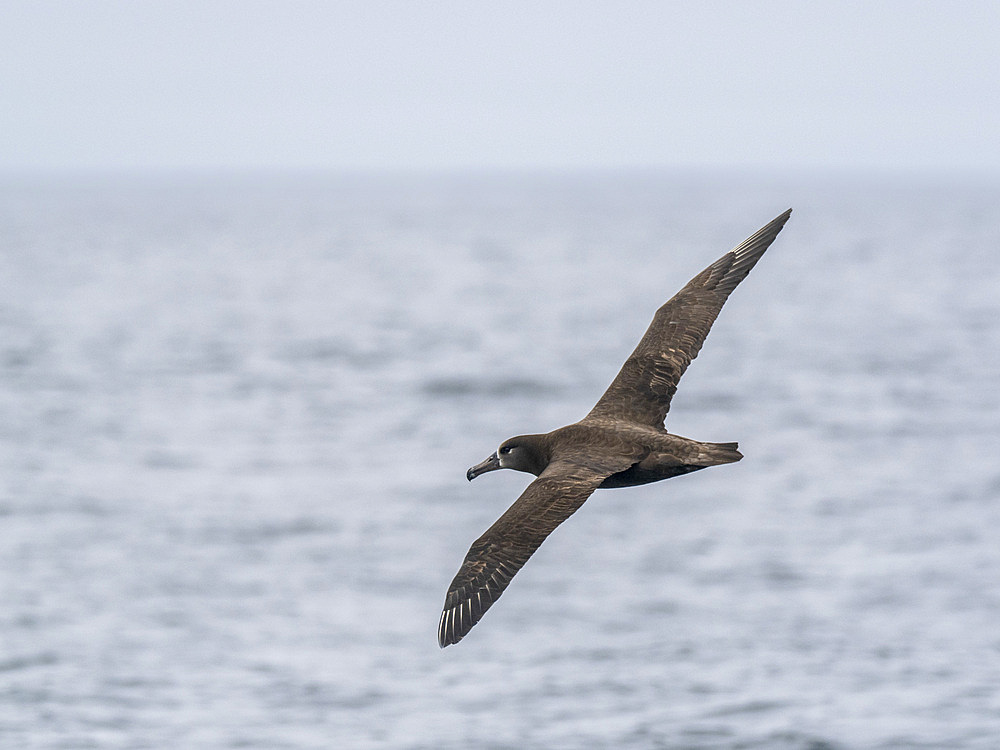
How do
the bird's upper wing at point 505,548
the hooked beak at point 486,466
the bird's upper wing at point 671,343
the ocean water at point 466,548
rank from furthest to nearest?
the ocean water at point 466,548 < the bird's upper wing at point 671,343 < the hooked beak at point 486,466 < the bird's upper wing at point 505,548

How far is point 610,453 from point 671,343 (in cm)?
198

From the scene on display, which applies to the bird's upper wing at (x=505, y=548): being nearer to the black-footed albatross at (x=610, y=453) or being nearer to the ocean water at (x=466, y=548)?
the black-footed albatross at (x=610, y=453)

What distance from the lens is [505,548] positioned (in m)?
10.4

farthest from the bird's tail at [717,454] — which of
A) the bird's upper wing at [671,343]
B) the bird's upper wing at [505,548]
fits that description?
the bird's upper wing at [671,343]

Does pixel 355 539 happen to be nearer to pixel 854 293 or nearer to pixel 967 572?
pixel 967 572

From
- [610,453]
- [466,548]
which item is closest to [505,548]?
[610,453]

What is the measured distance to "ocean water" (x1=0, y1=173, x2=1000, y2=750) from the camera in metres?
25.1

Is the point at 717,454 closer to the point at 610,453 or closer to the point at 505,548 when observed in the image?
the point at 610,453

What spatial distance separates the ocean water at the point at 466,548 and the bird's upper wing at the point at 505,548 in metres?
13.8

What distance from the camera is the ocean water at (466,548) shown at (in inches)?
990

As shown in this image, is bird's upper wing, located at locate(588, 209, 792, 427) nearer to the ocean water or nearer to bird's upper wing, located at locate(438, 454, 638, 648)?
bird's upper wing, located at locate(438, 454, 638, 648)

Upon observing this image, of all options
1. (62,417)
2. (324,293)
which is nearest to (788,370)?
(62,417)

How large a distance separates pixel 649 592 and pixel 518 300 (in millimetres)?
73824

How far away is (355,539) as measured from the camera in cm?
3656
